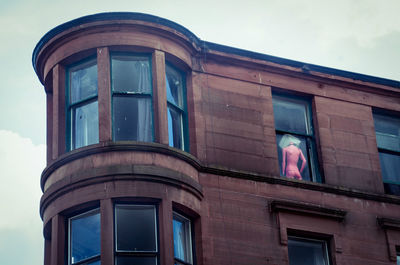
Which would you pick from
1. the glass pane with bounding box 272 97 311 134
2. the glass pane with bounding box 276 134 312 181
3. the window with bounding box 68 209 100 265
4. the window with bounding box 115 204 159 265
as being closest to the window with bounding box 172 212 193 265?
the window with bounding box 115 204 159 265

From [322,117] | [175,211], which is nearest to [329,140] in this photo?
[322,117]

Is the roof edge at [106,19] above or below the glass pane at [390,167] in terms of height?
above

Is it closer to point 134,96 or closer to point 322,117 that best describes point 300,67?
point 322,117

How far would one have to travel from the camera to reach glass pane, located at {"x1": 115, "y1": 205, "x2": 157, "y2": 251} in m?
23.6

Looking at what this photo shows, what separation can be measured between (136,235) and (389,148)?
898 centimetres

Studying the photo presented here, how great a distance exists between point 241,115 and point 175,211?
12.9 feet

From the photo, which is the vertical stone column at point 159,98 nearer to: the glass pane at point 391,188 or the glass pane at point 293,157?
the glass pane at point 293,157

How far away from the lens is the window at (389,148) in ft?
94.0

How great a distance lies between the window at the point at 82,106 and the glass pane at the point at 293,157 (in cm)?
515

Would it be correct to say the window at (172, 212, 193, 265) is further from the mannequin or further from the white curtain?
the mannequin

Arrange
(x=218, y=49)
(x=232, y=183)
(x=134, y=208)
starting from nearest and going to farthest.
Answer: (x=134, y=208) < (x=232, y=183) < (x=218, y=49)

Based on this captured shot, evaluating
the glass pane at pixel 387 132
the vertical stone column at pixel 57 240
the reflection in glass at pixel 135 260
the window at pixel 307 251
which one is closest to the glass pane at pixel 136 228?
the reflection in glass at pixel 135 260

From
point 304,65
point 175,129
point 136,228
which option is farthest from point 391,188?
point 136,228

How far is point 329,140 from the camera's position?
28031 millimetres
